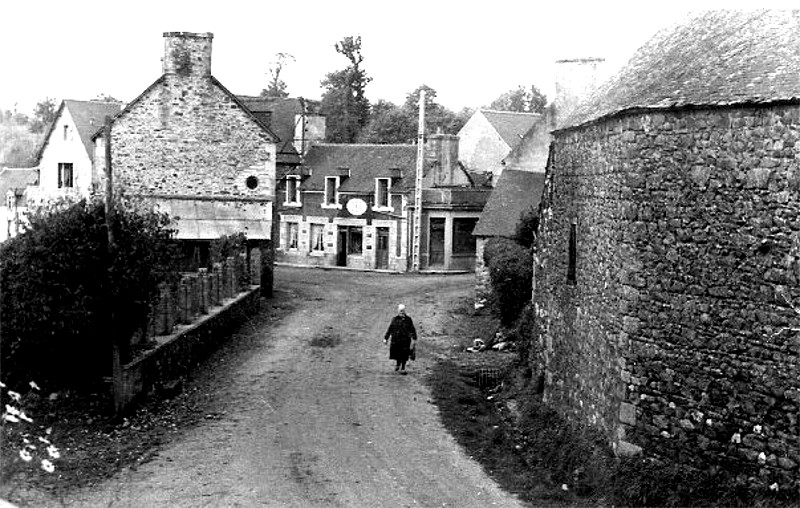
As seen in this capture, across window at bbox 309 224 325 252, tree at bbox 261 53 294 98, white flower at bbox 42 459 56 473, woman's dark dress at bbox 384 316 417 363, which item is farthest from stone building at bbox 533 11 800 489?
tree at bbox 261 53 294 98

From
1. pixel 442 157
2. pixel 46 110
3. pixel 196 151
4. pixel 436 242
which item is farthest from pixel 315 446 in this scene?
pixel 46 110

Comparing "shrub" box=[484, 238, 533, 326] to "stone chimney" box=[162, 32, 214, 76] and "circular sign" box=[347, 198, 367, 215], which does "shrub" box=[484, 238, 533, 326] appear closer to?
"stone chimney" box=[162, 32, 214, 76]

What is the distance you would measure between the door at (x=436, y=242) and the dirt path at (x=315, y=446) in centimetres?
2043

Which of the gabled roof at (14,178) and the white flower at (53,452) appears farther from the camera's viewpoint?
the gabled roof at (14,178)

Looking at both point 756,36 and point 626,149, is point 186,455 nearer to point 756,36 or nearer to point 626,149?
point 626,149

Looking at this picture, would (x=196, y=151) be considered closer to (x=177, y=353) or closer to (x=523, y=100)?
(x=177, y=353)

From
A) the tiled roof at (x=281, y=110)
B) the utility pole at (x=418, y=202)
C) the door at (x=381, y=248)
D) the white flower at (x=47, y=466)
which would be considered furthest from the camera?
the tiled roof at (x=281, y=110)

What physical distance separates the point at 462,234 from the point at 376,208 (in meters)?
4.23

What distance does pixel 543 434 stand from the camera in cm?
1585

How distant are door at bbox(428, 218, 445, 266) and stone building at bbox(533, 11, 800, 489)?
3040cm

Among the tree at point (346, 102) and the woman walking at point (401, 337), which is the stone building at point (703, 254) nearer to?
the woman walking at point (401, 337)

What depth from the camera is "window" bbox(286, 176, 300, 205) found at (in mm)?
49375

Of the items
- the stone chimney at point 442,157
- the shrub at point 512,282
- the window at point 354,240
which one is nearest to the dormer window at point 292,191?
the window at point 354,240

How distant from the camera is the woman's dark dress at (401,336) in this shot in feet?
67.1
